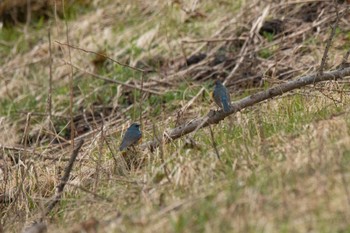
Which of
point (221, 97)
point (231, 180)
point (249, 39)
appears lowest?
point (249, 39)

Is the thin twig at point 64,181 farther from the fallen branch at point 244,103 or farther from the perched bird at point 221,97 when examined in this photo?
the perched bird at point 221,97

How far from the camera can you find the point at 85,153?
5.39m

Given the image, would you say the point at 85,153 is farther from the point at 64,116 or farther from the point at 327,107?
the point at 64,116

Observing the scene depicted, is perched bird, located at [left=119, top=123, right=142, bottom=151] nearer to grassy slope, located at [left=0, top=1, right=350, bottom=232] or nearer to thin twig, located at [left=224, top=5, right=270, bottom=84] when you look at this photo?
grassy slope, located at [left=0, top=1, right=350, bottom=232]

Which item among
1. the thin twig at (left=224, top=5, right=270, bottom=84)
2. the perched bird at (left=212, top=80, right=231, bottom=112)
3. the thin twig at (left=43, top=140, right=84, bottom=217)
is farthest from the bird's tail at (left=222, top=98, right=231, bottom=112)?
the thin twig at (left=224, top=5, right=270, bottom=84)

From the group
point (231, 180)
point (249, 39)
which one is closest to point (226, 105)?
point (231, 180)

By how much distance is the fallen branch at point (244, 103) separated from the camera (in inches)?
195

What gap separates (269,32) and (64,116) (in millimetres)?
2103

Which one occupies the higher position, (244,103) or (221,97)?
(221,97)

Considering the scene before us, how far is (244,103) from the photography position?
5.07 m

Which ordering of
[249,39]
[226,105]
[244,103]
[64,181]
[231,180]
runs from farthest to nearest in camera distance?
[249,39] < [244,103] < [226,105] < [64,181] < [231,180]

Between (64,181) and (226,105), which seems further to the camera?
(226,105)

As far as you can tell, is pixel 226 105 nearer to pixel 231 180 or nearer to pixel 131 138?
pixel 131 138

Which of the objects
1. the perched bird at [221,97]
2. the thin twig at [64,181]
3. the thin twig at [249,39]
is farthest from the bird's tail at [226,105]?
the thin twig at [249,39]
